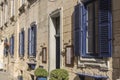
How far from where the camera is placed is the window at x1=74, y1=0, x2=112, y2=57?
7359mm

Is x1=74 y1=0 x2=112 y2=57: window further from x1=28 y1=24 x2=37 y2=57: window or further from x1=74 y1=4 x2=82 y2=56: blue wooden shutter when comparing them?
x1=28 y1=24 x2=37 y2=57: window

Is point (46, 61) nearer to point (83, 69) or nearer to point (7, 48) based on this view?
point (83, 69)

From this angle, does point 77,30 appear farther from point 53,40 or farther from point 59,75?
point 53,40

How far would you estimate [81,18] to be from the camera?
8883 millimetres

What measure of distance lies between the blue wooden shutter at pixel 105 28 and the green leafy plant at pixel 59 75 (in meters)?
2.17

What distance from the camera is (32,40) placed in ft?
50.4

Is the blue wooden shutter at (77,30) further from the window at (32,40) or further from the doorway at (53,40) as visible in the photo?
the window at (32,40)

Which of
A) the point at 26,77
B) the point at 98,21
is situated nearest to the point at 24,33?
the point at 26,77

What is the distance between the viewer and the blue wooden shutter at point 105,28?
23.9 ft

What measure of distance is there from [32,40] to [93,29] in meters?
7.31

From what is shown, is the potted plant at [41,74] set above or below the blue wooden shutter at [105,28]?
below

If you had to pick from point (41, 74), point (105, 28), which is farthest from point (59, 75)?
point (105, 28)

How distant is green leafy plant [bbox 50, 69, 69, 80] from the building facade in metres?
0.18

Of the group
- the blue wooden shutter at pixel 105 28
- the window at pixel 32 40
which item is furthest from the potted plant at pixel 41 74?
the blue wooden shutter at pixel 105 28
